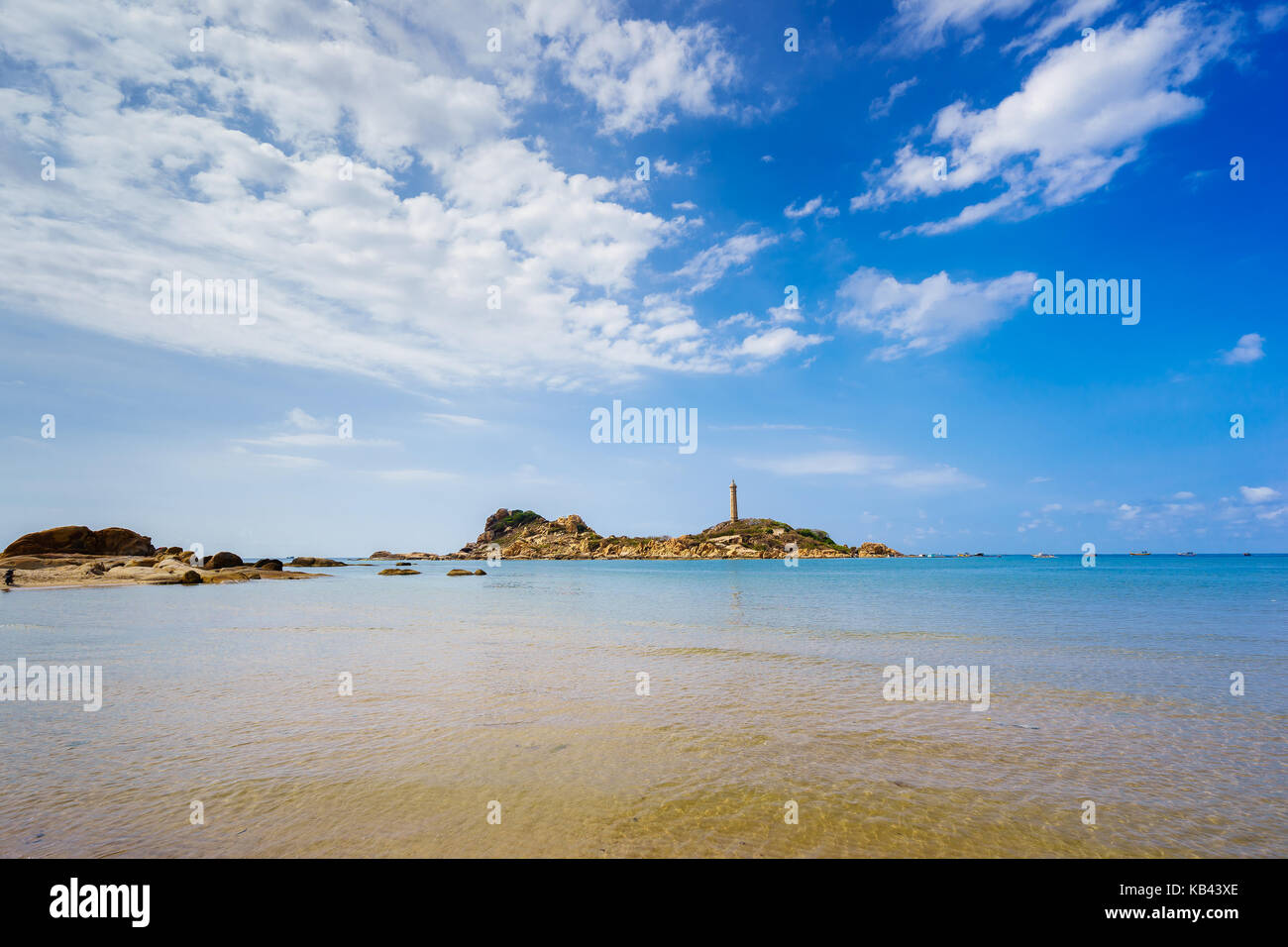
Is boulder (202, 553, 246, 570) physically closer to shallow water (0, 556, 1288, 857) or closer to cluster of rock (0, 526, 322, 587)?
cluster of rock (0, 526, 322, 587)

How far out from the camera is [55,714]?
1223 centimetres

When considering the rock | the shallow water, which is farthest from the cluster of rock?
the shallow water

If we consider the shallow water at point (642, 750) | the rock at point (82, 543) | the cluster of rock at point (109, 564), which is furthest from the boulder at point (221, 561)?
the shallow water at point (642, 750)

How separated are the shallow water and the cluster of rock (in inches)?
1563

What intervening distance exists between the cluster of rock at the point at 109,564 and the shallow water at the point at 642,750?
39.7 meters

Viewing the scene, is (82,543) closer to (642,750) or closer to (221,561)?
(221,561)

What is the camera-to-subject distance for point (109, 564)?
65.4 m

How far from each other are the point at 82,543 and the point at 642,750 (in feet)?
312

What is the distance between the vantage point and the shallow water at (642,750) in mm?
7098

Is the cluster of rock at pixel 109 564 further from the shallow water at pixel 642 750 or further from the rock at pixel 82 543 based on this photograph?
the shallow water at pixel 642 750

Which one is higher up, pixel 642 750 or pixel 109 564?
pixel 642 750

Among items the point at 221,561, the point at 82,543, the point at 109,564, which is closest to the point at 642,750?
the point at 221,561

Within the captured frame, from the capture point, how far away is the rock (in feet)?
221
